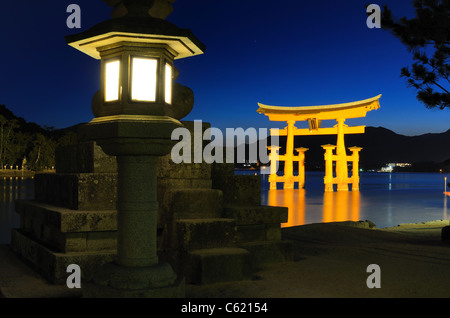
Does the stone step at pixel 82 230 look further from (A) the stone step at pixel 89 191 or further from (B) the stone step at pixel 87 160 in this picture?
(B) the stone step at pixel 87 160

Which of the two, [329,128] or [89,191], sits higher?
[329,128]

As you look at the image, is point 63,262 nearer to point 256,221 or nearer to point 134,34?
point 256,221

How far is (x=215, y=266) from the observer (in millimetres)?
3893

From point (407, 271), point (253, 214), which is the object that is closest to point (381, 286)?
point (407, 271)

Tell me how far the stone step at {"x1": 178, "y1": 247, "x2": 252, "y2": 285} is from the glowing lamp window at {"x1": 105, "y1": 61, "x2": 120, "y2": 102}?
1.68 m

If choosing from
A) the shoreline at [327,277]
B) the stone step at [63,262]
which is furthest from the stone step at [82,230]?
the shoreline at [327,277]

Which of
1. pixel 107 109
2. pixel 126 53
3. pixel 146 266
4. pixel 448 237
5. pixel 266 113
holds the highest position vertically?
pixel 266 113

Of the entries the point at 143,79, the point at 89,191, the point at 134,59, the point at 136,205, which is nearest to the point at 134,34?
the point at 134,59

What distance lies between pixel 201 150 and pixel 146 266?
7.18ft

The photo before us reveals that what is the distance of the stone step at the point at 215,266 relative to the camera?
3.85m

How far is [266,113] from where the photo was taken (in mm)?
31359

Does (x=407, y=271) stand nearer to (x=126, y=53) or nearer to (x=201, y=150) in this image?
(x=201, y=150)

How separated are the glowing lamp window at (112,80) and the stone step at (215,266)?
5.50 ft

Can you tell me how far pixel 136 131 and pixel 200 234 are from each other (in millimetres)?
1559
